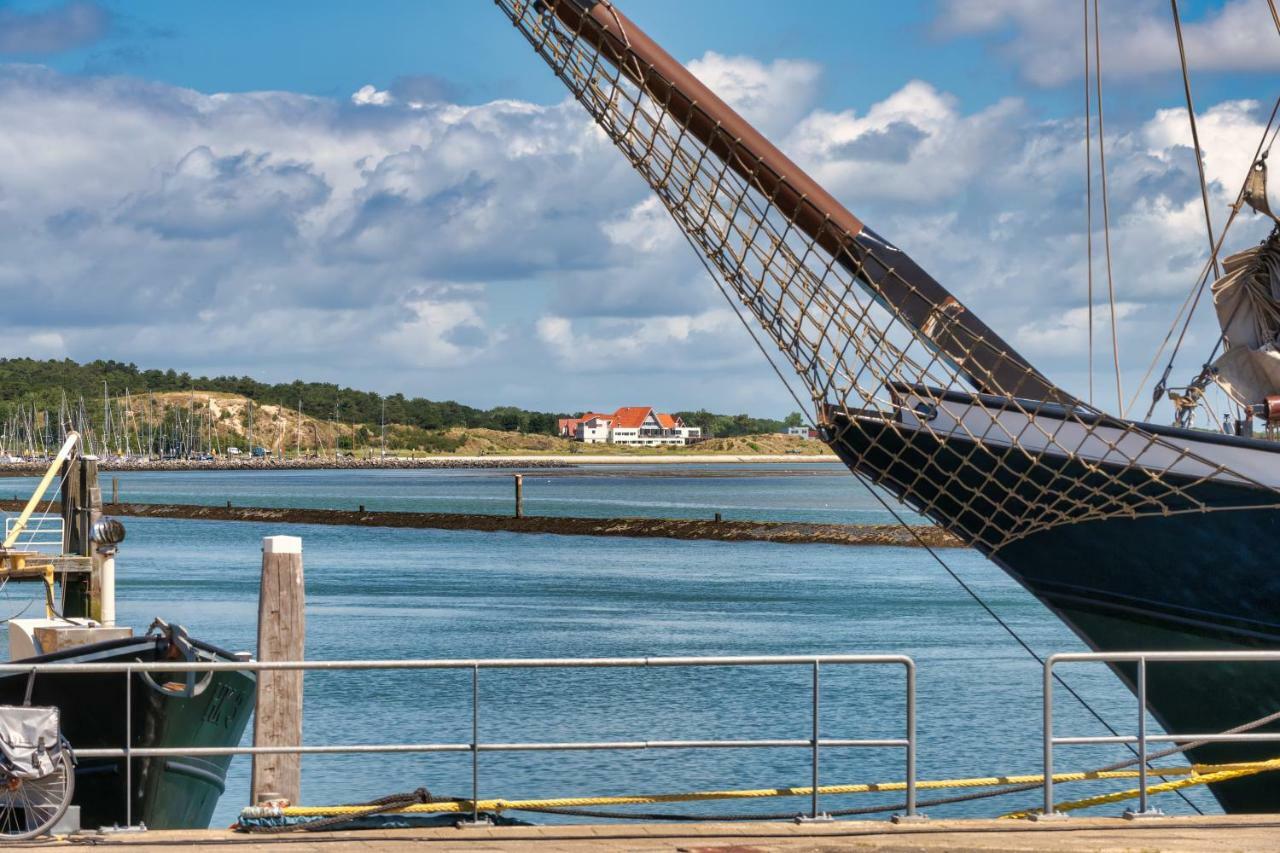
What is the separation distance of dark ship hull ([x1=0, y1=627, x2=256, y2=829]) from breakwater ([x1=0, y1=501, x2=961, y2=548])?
51.1m

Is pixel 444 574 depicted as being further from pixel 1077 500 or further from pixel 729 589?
pixel 1077 500

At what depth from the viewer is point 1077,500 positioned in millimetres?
11438

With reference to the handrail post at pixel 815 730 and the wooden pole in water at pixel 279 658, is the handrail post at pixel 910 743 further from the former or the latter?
the wooden pole in water at pixel 279 658

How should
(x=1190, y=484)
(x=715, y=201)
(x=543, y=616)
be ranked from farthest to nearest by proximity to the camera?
(x=543, y=616) < (x=715, y=201) < (x=1190, y=484)

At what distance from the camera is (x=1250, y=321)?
13.3 meters

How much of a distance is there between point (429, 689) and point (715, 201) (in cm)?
1789

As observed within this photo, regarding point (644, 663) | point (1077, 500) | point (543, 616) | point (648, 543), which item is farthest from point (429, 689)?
point (648, 543)

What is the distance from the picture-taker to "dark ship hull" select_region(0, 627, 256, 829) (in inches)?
458

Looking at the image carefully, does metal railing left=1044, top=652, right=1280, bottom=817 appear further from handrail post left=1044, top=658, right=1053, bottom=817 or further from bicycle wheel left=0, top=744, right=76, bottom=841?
bicycle wheel left=0, top=744, right=76, bottom=841

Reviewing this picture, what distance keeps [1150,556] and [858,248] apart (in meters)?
3.16

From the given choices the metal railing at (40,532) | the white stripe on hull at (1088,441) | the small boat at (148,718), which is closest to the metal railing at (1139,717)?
the white stripe on hull at (1088,441)

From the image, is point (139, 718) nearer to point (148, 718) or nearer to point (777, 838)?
point (148, 718)

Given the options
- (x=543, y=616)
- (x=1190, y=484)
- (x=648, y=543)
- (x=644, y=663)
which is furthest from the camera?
(x=648, y=543)

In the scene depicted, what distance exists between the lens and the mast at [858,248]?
11484 mm
